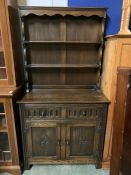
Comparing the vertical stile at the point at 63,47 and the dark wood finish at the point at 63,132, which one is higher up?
the vertical stile at the point at 63,47

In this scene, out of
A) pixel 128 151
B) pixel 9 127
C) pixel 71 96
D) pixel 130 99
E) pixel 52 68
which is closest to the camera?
pixel 130 99

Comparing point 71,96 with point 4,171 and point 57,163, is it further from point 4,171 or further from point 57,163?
point 4,171

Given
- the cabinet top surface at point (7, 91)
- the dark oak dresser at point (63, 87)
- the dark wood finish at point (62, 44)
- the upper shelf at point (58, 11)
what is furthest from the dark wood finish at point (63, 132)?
the upper shelf at point (58, 11)

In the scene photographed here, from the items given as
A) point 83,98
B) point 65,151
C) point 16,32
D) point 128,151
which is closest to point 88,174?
point 65,151

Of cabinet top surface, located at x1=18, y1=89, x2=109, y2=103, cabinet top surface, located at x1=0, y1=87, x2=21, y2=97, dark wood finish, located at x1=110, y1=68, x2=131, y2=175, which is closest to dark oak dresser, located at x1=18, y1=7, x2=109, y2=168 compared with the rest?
cabinet top surface, located at x1=18, y1=89, x2=109, y2=103

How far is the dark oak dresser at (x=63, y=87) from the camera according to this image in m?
1.77

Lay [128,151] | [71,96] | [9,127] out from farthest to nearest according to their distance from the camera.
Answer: [71,96] → [9,127] → [128,151]

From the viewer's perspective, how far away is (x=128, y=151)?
1.44 meters

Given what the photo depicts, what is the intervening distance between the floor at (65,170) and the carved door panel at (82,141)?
0.14 m

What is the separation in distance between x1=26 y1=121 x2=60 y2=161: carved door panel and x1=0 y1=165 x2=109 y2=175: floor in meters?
0.15

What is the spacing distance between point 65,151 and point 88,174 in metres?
0.39

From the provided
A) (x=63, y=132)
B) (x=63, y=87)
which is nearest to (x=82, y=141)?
(x=63, y=132)

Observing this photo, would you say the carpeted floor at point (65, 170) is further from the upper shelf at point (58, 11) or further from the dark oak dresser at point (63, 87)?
the upper shelf at point (58, 11)

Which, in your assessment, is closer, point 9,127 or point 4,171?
point 9,127
